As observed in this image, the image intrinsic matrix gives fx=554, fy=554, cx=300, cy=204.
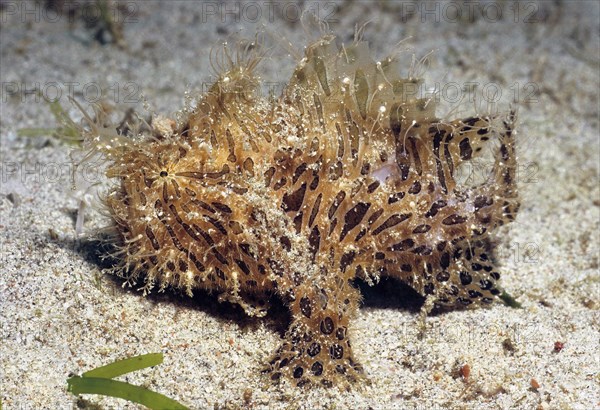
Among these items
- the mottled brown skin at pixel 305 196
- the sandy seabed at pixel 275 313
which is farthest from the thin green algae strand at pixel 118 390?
the mottled brown skin at pixel 305 196

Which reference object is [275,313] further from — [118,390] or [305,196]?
[118,390]

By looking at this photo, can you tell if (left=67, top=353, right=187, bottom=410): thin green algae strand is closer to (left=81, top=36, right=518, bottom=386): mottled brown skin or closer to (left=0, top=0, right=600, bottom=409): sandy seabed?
(left=0, top=0, right=600, bottom=409): sandy seabed

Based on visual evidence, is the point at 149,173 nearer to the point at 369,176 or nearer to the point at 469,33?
the point at 369,176

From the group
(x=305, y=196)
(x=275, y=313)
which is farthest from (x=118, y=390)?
(x=305, y=196)

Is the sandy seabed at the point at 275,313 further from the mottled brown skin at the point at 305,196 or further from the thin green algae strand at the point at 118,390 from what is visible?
the mottled brown skin at the point at 305,196

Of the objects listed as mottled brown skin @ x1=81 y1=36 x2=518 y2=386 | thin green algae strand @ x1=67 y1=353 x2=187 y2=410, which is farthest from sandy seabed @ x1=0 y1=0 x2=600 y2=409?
mottled brown skin @ x1=81 y1=36 x2=518 y2=386
